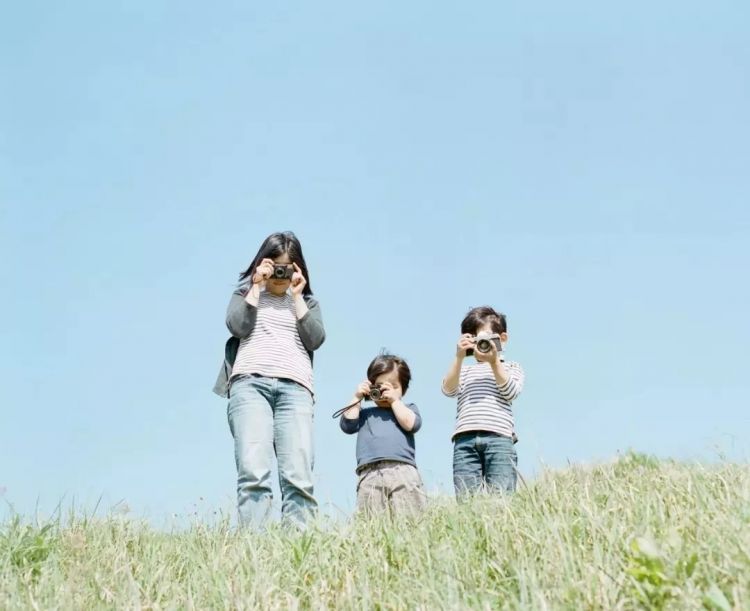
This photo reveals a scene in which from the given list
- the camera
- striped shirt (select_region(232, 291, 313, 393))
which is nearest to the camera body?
striped shirt (select_region(232, 291, 313, 393))

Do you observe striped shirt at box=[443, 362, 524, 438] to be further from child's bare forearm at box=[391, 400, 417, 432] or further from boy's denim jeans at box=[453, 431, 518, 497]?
child's bare forearm at box=[391, 400, 417, 432]

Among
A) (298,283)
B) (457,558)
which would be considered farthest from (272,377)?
(457,558)

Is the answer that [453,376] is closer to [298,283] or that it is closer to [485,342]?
[485,342]

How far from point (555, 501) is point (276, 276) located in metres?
3.03

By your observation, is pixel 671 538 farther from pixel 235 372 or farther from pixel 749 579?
pixel 235 372

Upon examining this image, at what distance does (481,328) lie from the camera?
21.7 ft

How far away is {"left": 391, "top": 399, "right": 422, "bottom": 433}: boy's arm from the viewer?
628 cm

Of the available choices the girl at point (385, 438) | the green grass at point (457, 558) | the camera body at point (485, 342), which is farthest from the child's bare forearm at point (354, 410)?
the green grass at point (457, 558)

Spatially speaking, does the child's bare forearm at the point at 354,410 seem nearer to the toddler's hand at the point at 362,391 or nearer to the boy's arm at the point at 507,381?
the toddler's hand at the point at 362,391

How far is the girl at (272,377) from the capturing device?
5.40m

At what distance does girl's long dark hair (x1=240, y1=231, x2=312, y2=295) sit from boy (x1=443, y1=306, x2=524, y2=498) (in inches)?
50.1

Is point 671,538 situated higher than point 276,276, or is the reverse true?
point 276,276

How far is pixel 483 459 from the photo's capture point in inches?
247

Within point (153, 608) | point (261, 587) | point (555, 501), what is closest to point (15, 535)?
point (153, 608)
